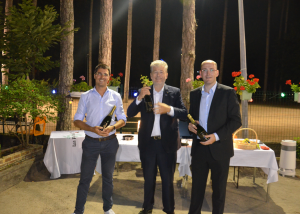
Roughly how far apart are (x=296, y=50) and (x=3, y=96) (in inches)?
1076

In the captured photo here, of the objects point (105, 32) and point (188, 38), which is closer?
point (105, 32)

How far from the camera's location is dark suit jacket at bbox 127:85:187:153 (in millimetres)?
2919

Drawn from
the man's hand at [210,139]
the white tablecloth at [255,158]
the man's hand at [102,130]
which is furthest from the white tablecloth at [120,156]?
the man's hand at [210,139]

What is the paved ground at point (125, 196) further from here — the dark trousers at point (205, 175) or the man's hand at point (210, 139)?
the man's hand at point (210, 139)

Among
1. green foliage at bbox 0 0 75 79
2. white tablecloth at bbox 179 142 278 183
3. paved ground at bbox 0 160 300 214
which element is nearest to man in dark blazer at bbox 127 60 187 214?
paved ground at bbox 0 160 300 214

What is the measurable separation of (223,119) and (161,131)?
73cm

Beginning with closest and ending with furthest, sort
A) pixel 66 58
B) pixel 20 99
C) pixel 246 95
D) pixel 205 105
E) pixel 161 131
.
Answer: pixel 205 105
pixel 161 131
pixel 20 99
pixel 246 95
pixel 66 58

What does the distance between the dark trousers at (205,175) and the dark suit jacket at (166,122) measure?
339 mm

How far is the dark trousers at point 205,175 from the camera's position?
263 cm

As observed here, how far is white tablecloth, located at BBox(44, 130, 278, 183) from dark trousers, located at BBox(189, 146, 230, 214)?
1267 mm

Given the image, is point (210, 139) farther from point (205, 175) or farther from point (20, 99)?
point (20, 99)

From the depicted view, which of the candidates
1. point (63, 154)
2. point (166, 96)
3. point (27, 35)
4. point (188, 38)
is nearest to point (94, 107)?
point (166, 96)

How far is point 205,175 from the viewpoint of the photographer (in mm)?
2721

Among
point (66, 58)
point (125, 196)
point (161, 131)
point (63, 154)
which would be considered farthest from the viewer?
point (66, 58)
